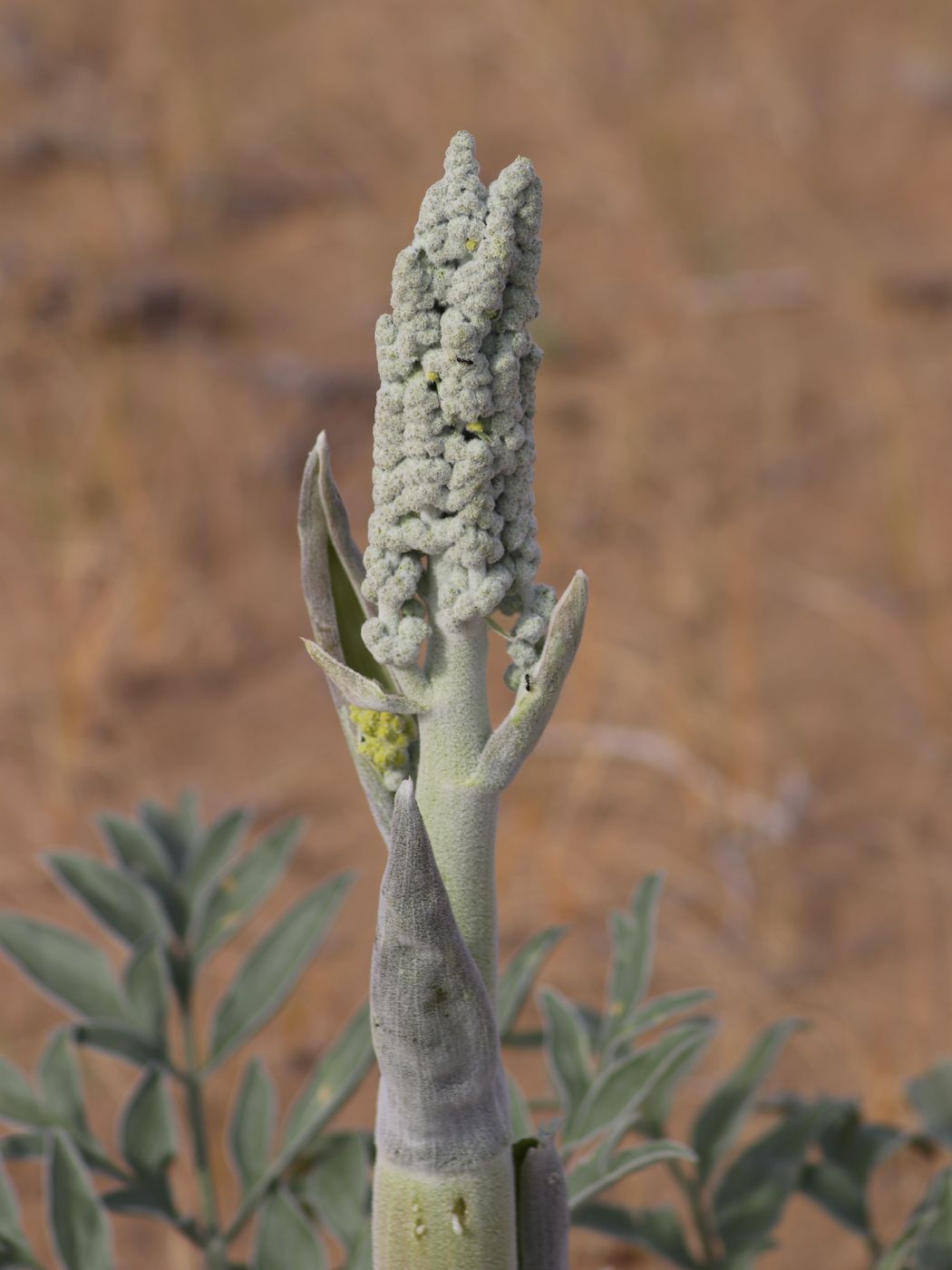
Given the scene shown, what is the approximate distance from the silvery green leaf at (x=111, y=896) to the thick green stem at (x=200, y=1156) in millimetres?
113

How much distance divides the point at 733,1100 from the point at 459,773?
2.39 ft

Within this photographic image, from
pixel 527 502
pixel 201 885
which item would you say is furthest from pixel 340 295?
pixel 527 502

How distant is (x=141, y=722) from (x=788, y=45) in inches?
162

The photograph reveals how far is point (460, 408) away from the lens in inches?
34.2

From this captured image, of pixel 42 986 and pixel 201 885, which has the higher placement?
pixel 201 885

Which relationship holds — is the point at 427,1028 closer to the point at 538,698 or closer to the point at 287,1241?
the point at 538,698

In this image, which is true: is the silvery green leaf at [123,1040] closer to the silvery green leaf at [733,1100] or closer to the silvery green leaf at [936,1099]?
the silvery green leaf at [733,1100]

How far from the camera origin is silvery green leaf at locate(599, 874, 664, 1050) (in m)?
1.43

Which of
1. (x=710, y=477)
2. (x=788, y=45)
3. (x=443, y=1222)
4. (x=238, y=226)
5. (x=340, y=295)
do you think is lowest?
(x=443, y=1222)

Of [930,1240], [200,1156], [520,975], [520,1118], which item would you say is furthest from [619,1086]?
[200,1156]

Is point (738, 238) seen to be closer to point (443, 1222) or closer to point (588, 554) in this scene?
point (588, 554)

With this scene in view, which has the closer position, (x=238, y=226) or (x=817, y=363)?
(x=817, y=363)

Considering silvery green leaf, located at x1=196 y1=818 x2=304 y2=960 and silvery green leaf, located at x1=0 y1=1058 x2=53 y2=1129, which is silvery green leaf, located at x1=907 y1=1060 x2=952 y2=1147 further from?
silvery green leaf, located at x1=0 y1=1058 x2=53 y2=1129

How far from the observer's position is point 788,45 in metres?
5.88
